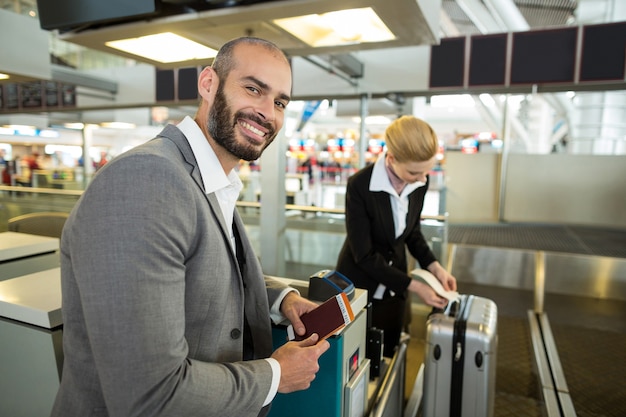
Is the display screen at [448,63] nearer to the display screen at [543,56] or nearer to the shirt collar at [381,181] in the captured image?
the display screen at [543,56]

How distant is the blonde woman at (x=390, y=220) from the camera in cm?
198

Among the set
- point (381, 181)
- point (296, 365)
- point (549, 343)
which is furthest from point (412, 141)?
point (549, 343)

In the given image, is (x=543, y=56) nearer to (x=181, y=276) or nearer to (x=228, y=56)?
(x=228, y=56)

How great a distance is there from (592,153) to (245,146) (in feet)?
24.9

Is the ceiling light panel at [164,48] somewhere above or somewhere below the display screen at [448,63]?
below

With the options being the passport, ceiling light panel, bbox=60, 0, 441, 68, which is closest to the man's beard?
the passport

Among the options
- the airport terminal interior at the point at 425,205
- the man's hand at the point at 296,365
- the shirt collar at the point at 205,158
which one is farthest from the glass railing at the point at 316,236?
the shirt collar at the point at 205,158

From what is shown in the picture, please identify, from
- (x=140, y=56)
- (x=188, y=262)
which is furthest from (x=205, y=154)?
(x=140, y=56)

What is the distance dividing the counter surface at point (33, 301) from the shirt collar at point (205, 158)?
73cm

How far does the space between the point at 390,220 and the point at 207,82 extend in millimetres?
1337

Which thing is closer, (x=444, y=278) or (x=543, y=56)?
(x=444, y=278)

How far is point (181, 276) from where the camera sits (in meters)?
0.81

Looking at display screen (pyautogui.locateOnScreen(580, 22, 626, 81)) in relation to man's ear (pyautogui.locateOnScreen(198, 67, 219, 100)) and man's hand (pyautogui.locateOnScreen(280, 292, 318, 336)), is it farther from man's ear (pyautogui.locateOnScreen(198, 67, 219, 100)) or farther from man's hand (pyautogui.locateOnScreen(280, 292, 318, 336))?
man's ear (pyautogui.locateOnScreen(198, 67, 219, 100))

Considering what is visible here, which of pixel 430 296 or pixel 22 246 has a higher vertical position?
pixel 22 246
